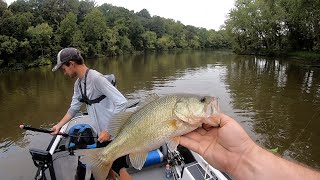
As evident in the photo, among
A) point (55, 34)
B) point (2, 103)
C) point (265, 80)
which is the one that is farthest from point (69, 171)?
point (55, 34)

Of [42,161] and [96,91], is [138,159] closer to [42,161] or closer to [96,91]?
[96,91]

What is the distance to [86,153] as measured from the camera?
283 cm

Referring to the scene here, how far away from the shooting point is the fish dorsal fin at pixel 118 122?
269 centimetres

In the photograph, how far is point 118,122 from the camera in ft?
8.95

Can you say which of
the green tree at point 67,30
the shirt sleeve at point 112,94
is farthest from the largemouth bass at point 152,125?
the green tree at point 67,30

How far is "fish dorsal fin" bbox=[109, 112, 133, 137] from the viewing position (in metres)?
2.69

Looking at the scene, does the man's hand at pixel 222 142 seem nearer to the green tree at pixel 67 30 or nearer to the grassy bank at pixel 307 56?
the grassy bank at pixel 307 56

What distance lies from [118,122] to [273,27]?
5394cm

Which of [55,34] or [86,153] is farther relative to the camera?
[55,34]

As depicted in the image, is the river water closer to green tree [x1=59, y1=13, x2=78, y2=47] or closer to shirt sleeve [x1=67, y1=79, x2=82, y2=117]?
shirt sleeve [x1=67, y1=79, x2=82, y2=117]

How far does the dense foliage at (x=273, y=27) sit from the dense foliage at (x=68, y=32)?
2471 centimetres

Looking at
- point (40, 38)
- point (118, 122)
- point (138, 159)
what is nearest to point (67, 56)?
point (118, 122)

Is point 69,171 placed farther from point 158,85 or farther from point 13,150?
point 158,85

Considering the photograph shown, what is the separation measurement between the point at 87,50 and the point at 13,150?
42.7 meters
